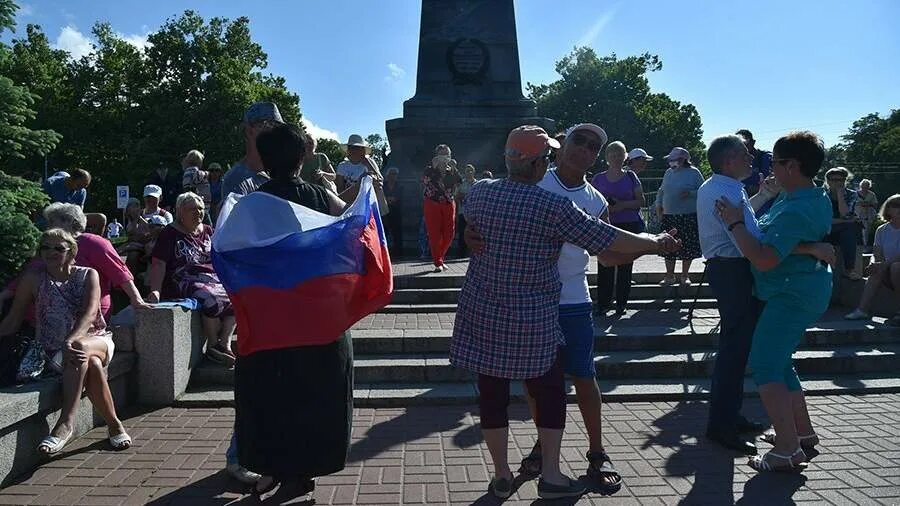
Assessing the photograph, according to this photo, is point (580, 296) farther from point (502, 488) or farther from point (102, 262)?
point (102, 262)

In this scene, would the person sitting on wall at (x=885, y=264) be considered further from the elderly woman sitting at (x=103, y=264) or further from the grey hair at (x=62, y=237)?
the grey hair at (x=62, y=237)

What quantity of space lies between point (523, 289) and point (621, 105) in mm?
53614

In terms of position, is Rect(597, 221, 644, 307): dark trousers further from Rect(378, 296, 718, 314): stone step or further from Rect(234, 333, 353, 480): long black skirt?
Rect(234, 333, 353, 480): long black skirt

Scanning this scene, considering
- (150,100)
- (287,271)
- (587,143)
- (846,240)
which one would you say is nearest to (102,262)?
(287,271)

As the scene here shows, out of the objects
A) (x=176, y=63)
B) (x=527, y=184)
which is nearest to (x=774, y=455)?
(x=527, y=184)

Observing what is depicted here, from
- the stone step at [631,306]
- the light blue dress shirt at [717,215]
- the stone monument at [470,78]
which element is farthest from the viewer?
the stone monument at [470,78]

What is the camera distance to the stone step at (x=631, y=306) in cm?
836

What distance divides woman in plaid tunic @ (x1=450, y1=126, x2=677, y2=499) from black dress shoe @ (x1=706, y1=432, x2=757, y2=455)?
141 centimetres

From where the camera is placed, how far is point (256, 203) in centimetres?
341

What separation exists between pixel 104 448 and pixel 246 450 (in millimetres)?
1745

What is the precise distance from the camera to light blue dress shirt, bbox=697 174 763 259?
422cm

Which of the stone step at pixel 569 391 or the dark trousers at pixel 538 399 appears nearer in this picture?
the dark trousers at pixel 538 399

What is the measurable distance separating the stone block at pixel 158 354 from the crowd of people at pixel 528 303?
0.60 feet

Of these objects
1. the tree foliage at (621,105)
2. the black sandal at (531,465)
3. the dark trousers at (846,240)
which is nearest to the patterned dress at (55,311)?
the black sandal at (531,465)
